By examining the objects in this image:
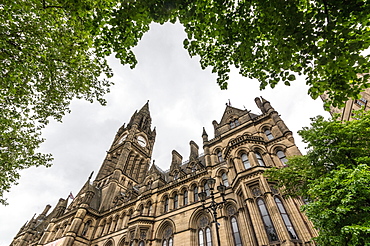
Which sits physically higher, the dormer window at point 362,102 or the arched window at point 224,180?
the dormer window at point 362,102

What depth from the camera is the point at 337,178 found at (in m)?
6.87

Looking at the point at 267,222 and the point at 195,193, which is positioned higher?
the point at 195,193

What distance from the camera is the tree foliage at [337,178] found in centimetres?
632

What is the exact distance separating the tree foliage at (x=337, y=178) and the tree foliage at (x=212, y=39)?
132 inches

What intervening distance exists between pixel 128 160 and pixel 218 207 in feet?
104

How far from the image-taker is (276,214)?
1157 cm

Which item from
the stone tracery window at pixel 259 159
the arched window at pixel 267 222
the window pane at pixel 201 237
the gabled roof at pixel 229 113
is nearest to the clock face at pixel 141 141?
the gabled roof at pixel 229 113

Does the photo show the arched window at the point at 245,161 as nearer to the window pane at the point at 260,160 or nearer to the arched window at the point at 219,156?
the window pane at the point at 260,160

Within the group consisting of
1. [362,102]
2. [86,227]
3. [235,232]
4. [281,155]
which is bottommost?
[235,232]

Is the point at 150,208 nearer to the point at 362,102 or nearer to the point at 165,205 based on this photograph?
the point at 165,205

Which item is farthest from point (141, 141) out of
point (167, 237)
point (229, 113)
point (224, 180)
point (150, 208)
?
point (224, 180)

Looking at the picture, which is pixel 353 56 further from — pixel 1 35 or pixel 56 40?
pixel 1 35

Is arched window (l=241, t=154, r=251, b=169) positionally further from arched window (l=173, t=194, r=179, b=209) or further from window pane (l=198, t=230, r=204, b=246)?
arched window (l=173, t=194, r=179, b=209)

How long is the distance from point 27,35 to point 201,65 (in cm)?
709
